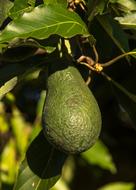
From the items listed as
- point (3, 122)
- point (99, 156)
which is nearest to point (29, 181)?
point (99, 156)

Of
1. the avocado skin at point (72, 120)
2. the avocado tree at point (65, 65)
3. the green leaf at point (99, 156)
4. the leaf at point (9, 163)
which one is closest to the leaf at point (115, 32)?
the avocado tree at point (65, 65)

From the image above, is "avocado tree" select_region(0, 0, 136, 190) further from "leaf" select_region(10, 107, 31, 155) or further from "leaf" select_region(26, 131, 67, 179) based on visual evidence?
"leaf" select_region(10, 107, 31, 155)

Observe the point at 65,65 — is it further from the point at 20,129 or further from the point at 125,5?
the point at 20,129

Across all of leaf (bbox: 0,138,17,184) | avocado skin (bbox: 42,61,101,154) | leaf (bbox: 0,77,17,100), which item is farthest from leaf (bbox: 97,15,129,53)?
leaf (bbox: 0,138,17,184)

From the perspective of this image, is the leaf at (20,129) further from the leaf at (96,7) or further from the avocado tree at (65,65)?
the leaf at (96,7)

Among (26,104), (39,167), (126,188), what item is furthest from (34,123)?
(39,167)

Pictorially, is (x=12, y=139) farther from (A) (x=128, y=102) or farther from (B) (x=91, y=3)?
(B) (x=91, y=3)
